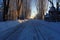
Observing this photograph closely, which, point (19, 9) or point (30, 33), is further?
point (19, 9)

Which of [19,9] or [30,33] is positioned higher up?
[19,9]

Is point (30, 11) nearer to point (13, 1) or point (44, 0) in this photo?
point (44, 0)

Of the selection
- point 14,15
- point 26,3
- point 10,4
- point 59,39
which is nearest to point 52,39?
point 59,39

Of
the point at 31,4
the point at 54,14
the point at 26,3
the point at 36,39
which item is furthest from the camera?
the point at 31,4

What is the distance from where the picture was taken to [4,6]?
7.13 metres

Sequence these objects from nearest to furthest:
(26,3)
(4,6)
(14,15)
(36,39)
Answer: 1. (36,39)
2. (4,6)
3. (14,15)
4. (26,3)

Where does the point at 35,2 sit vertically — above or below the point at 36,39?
above

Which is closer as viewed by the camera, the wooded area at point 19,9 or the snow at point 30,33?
the snow at point 30,33

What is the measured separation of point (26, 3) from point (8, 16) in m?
1.75

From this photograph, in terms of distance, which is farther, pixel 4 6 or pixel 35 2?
pixel 35 2

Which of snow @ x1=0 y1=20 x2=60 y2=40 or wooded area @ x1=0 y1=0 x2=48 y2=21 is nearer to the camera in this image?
snow @ x1=0 y1=20 x2=60 y2=40

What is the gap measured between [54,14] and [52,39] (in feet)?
16.5

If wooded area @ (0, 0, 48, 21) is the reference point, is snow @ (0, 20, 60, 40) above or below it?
below

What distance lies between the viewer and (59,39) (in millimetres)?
1711
